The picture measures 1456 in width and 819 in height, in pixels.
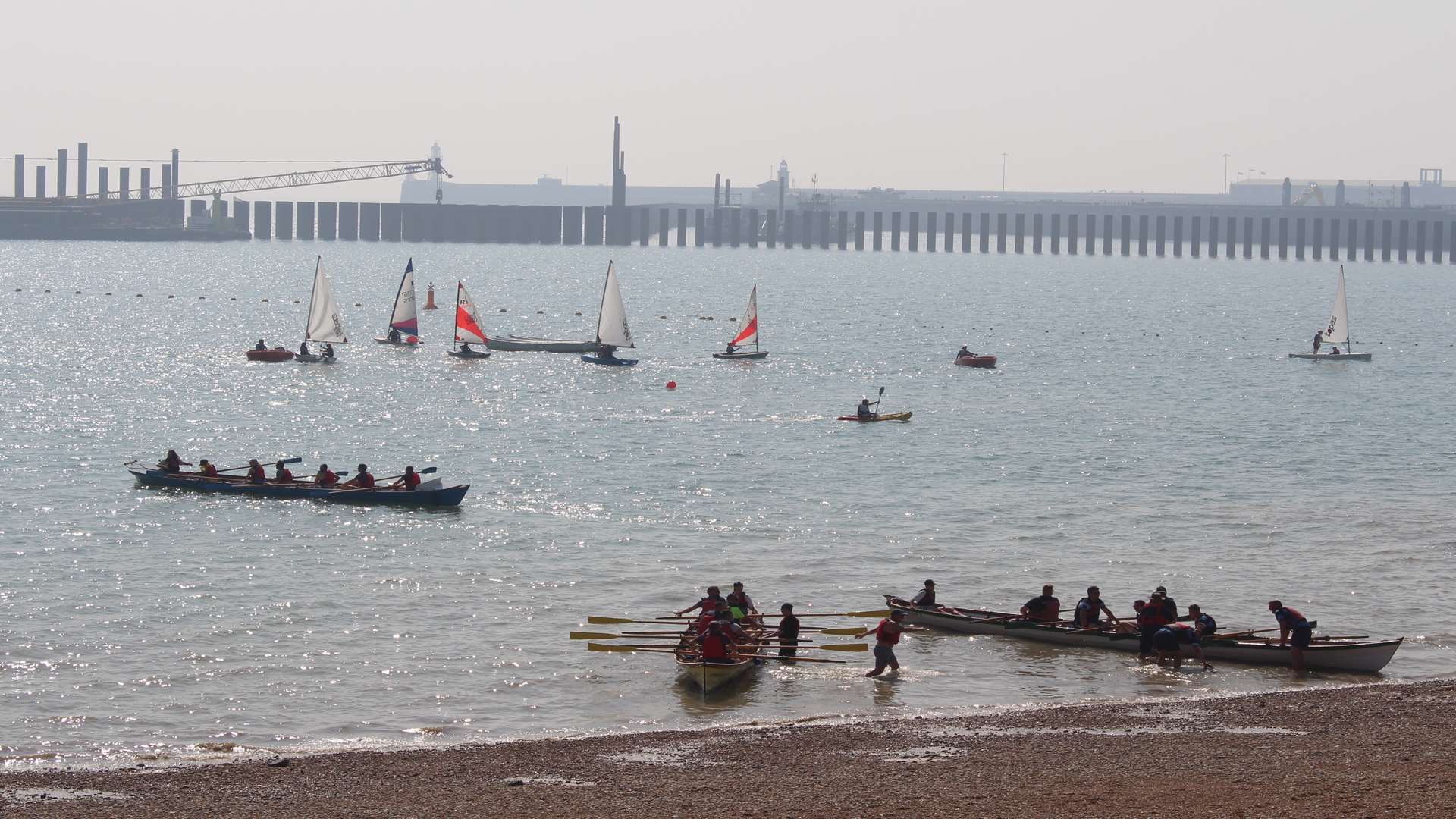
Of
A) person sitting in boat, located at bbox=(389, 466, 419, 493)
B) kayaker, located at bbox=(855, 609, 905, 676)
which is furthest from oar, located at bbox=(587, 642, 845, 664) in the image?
person sitting in boat, located at bbox=(389, 466, 419, 493)

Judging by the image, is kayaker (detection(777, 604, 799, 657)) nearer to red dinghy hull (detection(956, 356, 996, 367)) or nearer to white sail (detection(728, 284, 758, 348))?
white sail (detection(728, 284, 758, 348))

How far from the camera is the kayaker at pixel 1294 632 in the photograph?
3494cm

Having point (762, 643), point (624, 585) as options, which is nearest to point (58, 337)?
point (624, 585)

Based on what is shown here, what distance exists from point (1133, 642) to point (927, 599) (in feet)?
14.4

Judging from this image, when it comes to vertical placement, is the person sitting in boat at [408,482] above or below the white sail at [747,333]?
below

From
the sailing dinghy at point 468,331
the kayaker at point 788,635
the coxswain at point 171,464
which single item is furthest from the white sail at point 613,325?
the kayaker at point 788,635

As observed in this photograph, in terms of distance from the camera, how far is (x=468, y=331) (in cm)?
10412

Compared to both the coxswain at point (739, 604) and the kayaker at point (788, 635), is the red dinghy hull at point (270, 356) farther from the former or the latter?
the kayaker at point (788, 635)

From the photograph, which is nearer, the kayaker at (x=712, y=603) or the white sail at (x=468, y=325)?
the kayaker at (x=712, y=603)

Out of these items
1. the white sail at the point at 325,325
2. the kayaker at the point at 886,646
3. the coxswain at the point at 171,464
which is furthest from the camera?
the white sail at the point at 325,325

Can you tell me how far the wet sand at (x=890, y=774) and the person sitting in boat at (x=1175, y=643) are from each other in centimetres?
402

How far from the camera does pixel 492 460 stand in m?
63.6

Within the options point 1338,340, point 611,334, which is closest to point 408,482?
point 611,334

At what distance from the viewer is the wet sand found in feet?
81.4
